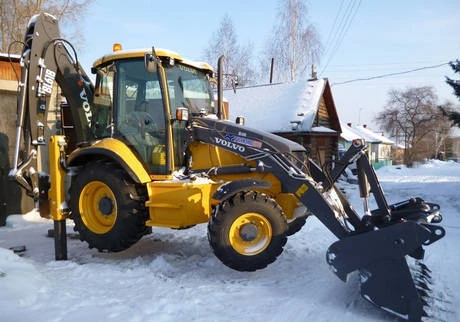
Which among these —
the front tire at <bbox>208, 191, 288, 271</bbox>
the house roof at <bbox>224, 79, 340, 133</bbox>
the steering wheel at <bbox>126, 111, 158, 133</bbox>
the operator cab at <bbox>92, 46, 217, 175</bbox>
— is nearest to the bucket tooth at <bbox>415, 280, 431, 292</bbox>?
the front tire at <bbox>208, 191, 288, 271</bbox>

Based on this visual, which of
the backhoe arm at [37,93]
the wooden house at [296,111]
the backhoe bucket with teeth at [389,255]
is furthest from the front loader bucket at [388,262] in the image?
the wooden house at [296,111]

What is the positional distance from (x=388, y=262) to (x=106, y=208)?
361cm

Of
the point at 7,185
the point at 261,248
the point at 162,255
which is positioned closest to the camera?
the point at 261,248

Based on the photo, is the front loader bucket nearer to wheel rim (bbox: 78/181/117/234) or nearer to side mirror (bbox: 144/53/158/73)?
side mirror (bbox: 144/53/158/73)

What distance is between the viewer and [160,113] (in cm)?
536

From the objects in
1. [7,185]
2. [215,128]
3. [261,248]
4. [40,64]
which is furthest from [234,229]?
[7,185]

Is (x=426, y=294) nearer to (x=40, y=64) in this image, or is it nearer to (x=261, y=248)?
(x=261, y=248)

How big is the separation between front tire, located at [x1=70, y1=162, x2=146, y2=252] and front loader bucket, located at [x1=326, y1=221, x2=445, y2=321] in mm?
2600

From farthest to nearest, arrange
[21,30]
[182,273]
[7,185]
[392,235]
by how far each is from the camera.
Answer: [21,30], [7,185], [182,273], [392,235]

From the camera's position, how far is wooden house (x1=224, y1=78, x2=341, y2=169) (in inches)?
737

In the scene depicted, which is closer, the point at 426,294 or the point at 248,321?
the point at 248,321

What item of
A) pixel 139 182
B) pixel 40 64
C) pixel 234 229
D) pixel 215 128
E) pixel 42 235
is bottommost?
pixel 42 235

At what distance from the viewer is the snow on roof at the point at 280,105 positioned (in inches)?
738

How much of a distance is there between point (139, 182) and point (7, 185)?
4.65 metres
